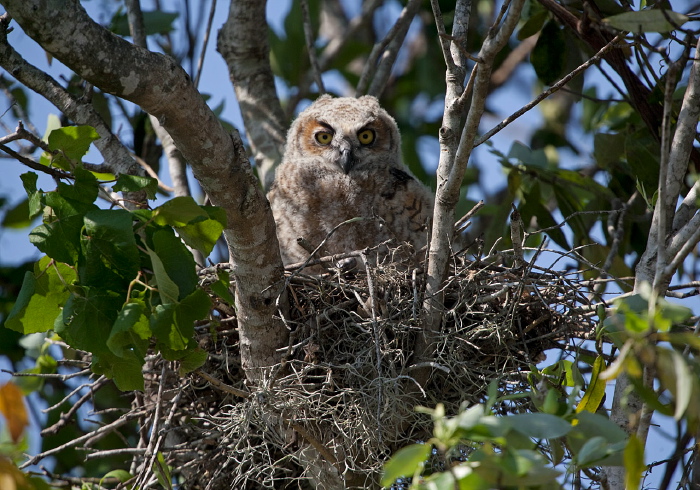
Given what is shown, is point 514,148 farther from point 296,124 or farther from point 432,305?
point 432,305

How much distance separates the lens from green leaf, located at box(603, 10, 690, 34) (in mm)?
1942

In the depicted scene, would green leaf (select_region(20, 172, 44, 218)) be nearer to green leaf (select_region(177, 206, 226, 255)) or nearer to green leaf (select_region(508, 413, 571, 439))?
green leaf (select_region(177, 206, 226, 255))

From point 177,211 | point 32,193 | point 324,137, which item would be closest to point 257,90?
point 324,137

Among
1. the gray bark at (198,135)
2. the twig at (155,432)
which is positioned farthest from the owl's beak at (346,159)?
the twig at (155,432)

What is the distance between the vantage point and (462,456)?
9.06ft

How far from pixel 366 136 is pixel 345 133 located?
14 cm

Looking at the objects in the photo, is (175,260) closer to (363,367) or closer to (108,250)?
(108,250)

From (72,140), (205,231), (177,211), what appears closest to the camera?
(177,211)

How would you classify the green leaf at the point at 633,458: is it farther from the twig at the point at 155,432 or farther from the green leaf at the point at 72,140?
the twig at the point at 155,432

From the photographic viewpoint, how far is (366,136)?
4137mm

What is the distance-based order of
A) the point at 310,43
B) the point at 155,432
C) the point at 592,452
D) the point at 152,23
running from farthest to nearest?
the point at 310,43, the point at 152,23, the point at 155,432, the point at 592,452

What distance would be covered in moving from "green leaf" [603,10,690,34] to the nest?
44.0 inches

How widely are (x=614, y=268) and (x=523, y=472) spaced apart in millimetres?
2600

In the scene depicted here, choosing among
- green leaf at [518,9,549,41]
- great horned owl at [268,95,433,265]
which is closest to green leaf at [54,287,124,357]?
great horned owl at [268,95,433,265]
